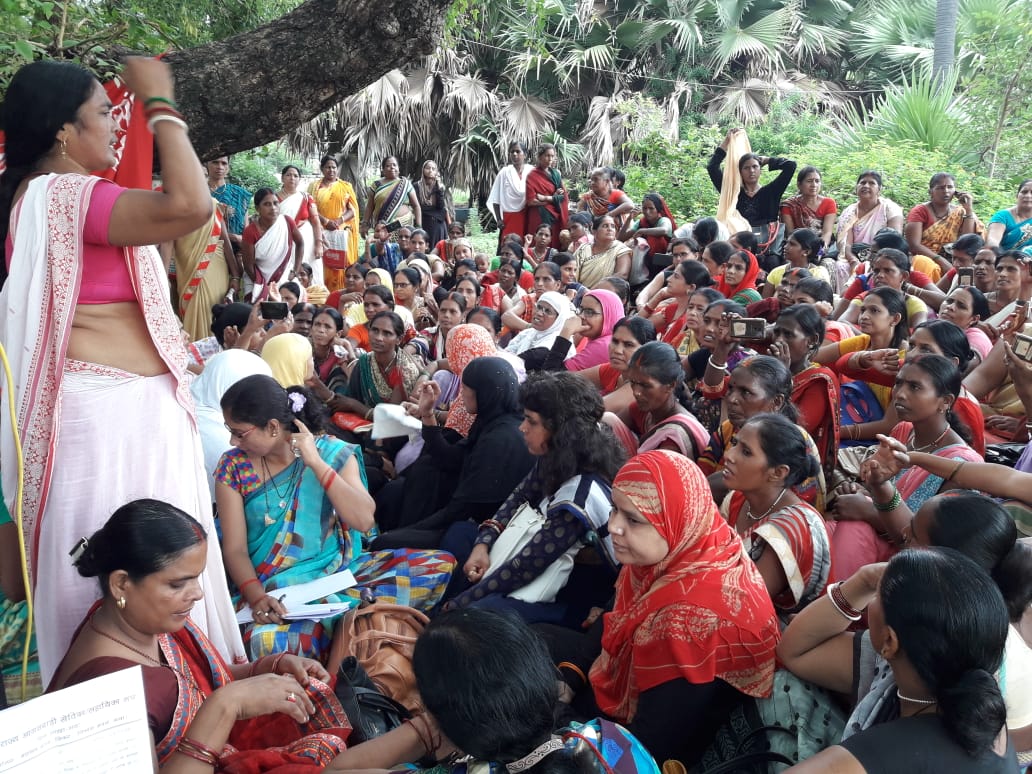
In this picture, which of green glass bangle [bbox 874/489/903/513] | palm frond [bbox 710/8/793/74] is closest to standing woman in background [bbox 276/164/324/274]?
green glass bangle [bbox 874/489/903/513]

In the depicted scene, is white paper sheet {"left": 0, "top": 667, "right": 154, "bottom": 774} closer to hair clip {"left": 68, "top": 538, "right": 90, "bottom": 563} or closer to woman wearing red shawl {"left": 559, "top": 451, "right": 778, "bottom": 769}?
hair clip {"left": 68, "top": 538, "right": 90, "bottom": 563}

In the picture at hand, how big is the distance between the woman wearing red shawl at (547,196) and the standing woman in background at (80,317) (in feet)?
26.7

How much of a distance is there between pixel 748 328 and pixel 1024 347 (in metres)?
1.08

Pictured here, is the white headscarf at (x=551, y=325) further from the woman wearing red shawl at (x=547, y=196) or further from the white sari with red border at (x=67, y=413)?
the woman wearing red shawl at (x=547, y=196)

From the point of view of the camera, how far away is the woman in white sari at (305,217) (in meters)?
8.34

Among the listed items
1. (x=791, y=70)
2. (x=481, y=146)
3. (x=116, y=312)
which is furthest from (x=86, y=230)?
(x=791, y=70)

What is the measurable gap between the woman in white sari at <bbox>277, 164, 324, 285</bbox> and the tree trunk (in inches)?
328

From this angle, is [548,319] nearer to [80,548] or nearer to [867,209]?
[867,209]

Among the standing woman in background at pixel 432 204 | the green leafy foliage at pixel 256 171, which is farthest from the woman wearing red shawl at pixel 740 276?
the green leafy foliage at pixel 256 171

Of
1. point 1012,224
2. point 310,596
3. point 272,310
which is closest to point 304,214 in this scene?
point 272,310

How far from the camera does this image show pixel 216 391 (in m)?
3.75

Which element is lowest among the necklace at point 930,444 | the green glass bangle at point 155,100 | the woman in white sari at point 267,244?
the woman in white sari at point 267,244

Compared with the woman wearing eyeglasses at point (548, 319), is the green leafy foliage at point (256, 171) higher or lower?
lower

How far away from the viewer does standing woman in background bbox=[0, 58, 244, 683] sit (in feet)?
6.47
